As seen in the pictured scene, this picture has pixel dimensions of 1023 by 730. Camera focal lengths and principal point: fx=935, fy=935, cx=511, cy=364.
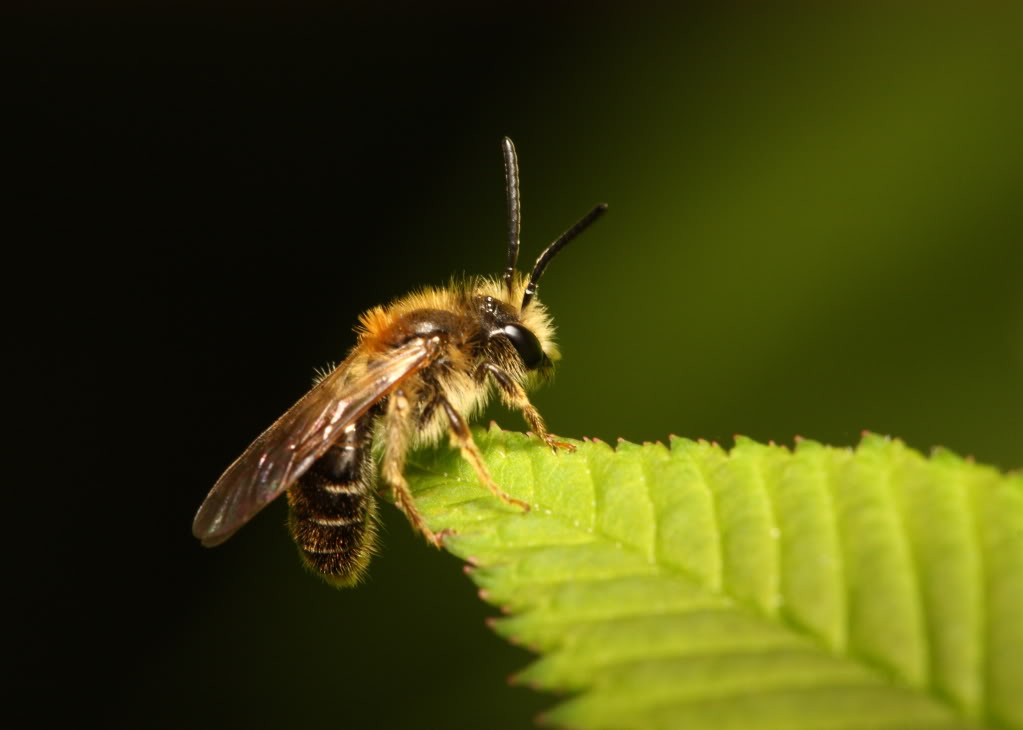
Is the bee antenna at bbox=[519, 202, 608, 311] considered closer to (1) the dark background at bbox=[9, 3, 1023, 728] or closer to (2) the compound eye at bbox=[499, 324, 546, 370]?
(2) the compound eye at bbox=[499, 324, 546, 370]

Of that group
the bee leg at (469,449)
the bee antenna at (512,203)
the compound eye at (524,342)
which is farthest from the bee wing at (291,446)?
the bee antenna at (512,203)

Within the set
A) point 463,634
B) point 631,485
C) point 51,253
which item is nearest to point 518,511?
point 631,485

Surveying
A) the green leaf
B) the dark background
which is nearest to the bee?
the green leaf

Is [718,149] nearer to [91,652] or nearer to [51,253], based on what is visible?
[51,253]

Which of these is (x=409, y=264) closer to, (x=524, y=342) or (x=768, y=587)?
(x=524, y=342)

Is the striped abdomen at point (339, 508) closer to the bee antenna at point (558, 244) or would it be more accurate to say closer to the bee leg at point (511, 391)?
the bee leg at point (511, 391)

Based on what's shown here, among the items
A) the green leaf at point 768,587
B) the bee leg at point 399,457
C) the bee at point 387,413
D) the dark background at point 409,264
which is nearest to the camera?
the green leaf at point 768,587

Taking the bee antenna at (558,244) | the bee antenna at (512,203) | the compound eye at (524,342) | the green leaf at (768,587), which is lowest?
the green leaf at (768,587)
